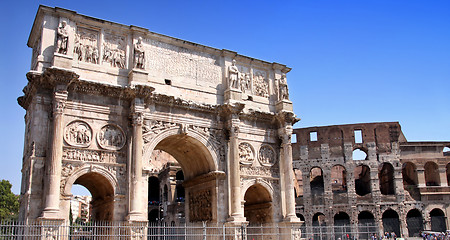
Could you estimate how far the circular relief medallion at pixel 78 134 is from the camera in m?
14.8

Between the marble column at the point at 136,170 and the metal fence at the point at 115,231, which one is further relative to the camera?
the marble column at the point at 136,170

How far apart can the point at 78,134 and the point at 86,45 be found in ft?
10.9

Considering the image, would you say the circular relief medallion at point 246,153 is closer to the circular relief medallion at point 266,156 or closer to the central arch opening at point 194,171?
the circular relief medallion at point 266,156

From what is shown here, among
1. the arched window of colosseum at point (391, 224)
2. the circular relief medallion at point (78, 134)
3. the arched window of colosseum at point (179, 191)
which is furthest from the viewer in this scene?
the arched window of colosseum at point (391, 224)

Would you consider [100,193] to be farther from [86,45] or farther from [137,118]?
[86,45]

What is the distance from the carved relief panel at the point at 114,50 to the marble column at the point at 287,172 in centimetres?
753

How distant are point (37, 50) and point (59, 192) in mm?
5366

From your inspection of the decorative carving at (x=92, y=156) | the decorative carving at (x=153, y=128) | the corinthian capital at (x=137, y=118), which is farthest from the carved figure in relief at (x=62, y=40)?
the decorative carving at (x=153, y=128)

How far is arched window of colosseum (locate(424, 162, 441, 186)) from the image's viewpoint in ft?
115

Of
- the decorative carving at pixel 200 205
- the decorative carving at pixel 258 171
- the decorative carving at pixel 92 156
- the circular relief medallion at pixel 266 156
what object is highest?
the circular relief medallion at pixel 266 156

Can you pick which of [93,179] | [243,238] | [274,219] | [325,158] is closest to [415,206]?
[325,158]

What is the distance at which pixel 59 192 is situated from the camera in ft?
45.2

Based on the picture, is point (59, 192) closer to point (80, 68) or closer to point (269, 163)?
point (80, 68)

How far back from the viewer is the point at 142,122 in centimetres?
1582
